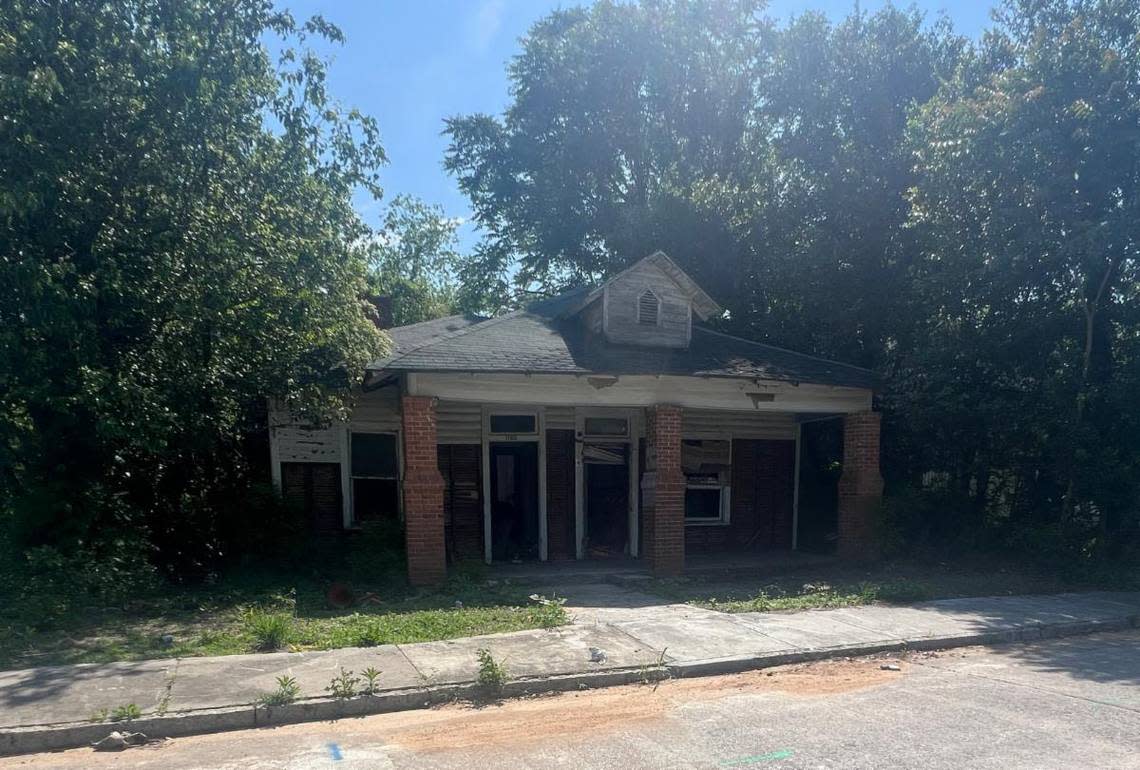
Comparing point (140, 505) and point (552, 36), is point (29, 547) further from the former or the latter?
point (552, 36)

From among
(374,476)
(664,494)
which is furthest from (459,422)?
(664,494)

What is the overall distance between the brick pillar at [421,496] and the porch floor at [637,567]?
143 centimetres

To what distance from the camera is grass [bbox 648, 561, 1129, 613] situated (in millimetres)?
10492

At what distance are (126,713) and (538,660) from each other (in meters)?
3.36

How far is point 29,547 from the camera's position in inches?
357

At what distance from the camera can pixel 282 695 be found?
6172 millimetres

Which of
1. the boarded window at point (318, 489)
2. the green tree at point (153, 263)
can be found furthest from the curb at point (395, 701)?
the boarded window at point (318, 489)

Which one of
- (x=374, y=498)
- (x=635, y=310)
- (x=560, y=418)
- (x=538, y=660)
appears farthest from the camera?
(x=560, y=418)

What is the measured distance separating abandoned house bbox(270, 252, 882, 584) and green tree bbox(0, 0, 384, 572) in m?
1.64

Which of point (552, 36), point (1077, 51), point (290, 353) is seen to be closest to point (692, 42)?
point (552, 36)

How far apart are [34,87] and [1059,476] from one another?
49.9ft

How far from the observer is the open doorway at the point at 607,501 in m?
14.3

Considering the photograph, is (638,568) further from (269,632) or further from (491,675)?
(269,632)

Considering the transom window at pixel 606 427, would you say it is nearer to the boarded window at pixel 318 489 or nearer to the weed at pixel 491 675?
the boarded window at pixel 318 489
